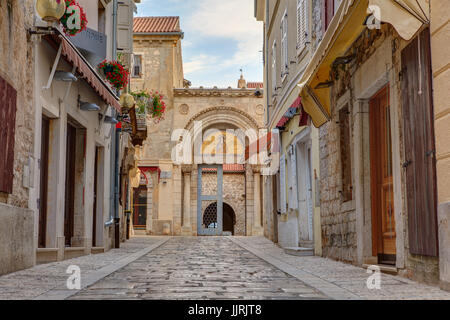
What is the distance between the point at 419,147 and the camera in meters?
6.45

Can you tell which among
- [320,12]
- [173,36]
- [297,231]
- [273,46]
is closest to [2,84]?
[320,12]

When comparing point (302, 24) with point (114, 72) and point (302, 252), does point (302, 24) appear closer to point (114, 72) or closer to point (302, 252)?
point (114, 72)

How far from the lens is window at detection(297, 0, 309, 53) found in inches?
529

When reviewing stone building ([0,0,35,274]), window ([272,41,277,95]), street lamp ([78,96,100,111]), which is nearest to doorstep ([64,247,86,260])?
Answer: stone building ([0,0,35,274])

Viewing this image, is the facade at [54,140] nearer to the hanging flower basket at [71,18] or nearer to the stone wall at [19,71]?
the stone wall at [19,71]

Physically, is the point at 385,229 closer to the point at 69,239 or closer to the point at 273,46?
the point at 69,239

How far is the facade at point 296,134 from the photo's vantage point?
41.6ft

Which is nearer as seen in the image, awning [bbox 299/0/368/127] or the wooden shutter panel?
the wooden shutter panel

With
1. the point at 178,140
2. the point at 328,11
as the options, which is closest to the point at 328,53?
the point at 328,11

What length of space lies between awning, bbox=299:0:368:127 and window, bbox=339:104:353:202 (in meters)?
0.56

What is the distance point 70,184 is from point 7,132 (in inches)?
200

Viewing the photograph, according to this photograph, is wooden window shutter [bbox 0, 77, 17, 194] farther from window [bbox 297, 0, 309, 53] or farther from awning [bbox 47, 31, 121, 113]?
window [bbox 297, 0, 309, 53]

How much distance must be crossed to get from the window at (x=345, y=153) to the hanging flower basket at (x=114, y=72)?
579 centimetres
